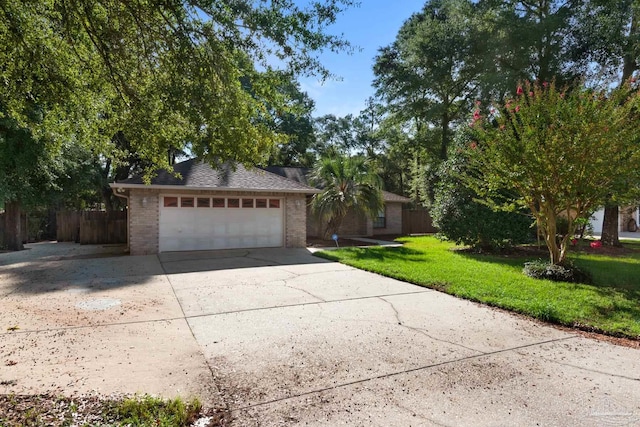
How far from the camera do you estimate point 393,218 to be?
2097 centimetres

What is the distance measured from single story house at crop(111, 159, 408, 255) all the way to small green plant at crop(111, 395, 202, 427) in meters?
9.19

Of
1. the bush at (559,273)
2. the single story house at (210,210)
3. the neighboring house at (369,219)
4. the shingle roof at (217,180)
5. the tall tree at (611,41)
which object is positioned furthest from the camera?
the neighboring house at (369,219)

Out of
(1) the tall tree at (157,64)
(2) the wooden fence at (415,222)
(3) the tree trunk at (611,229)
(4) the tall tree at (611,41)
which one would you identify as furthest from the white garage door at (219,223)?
(3) the tree trunk at (611,229)

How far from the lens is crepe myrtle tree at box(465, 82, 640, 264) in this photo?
675 cm

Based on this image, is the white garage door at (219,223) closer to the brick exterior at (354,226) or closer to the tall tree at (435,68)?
the brick exterior at (354,226)

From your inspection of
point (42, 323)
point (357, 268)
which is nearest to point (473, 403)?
point (42, 323)

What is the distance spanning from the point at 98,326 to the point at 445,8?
69.8ft

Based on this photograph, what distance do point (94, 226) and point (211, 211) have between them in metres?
7.05

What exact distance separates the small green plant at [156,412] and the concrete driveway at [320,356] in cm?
22

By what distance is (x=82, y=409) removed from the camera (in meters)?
2.75

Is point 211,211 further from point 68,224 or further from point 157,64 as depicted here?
point 68,224

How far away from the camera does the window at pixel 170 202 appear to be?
486 inches

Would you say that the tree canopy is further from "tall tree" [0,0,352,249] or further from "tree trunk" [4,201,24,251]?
"tree trunk" [4,201,24,251]

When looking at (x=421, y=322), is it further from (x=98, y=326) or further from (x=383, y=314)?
(x=98, y=326)
